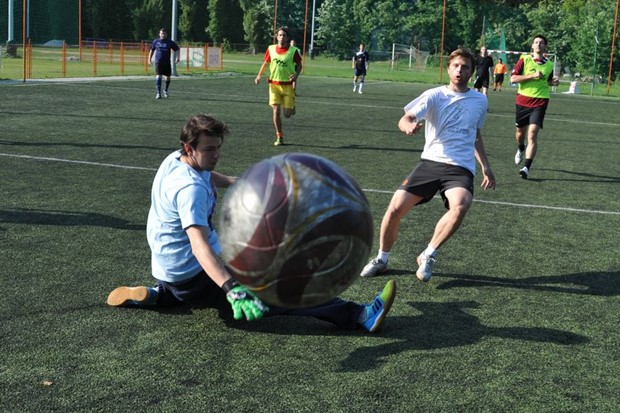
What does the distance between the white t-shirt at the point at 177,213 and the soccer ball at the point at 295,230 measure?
998 millimetres

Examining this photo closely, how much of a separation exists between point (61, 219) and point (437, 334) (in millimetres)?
4162

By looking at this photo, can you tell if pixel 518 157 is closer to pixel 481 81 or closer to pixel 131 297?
pixel 131 297

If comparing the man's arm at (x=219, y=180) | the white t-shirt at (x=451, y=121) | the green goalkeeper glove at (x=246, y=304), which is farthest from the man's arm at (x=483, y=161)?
the green goalkeeper glove at (x=246, y=304)

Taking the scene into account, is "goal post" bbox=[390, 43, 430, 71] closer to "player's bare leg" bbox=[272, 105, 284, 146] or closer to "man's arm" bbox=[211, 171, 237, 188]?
"player's bare leg" bbox=[272, 105, 284, 146]

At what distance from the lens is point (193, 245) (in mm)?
4445

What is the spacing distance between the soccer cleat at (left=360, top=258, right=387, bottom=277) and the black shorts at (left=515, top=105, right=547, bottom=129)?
6726mm

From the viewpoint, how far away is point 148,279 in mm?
5910

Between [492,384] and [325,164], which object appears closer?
[325,164]

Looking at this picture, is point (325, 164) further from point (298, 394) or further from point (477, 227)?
point (477, 227)

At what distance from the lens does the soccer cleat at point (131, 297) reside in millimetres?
5035

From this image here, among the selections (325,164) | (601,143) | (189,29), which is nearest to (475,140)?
(325,164)

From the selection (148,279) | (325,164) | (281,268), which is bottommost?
(148,279)

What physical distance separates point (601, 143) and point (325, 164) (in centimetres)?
1521

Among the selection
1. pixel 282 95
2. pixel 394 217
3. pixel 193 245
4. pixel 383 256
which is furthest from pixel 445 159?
pixel 282 95
